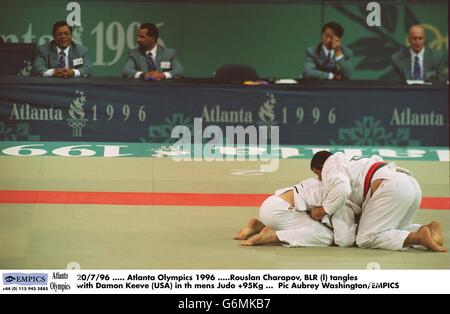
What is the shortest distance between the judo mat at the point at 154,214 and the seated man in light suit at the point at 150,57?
148 cm

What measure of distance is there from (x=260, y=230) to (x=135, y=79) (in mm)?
3944

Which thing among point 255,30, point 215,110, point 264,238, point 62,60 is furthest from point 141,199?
point 255,30

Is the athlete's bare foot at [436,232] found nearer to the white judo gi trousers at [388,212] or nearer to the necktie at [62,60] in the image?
the white judo gi trousers at [388,212]

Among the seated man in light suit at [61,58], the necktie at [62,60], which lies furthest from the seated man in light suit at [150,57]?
the necktie at [62,60]

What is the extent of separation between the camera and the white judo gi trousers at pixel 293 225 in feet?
26.2

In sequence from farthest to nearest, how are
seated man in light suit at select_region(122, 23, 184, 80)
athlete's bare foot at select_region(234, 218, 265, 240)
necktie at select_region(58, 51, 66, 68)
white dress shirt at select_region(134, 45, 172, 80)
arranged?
seated man in light suit at select_region(122, 23, 184, 80) → white dress shirt at select_region(134, 45, 172, 80) → necktie at select_region(58, 51, 66, 68) → athlete's bare foot at select_region(234, 218, 265, 240)

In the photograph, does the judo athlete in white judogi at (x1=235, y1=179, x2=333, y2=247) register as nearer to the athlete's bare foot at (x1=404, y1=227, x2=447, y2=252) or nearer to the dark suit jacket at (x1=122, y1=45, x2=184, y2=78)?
the athlete's bare foot at (x1=404, y1=227, x2=447, y2=252)

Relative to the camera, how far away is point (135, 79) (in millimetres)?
11758

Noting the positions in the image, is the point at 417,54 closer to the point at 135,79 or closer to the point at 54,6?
the point at 135,79

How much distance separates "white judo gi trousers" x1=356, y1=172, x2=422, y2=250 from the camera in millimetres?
7820

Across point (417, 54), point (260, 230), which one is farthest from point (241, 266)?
point (417, 54)

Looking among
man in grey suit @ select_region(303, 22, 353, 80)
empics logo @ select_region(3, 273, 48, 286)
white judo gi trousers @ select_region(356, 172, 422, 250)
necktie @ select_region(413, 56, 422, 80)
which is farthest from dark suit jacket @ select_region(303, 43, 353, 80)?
empics logo @ select_region(3, 273, 48, 286)

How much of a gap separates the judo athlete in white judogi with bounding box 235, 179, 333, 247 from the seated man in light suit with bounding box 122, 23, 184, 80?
4.29 meters

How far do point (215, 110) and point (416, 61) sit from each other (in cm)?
264
